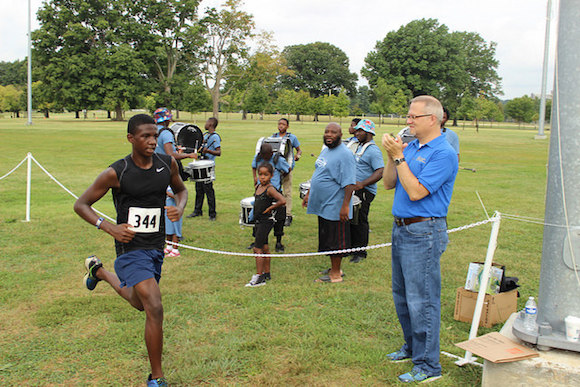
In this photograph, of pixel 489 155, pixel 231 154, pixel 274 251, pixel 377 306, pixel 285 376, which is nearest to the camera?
pixel 285 376

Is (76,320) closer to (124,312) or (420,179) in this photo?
(124,312)

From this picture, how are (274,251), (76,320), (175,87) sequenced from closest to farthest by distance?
1. (76,320)
2. (274,251)
3. (175,87)

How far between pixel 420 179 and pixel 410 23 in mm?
91360

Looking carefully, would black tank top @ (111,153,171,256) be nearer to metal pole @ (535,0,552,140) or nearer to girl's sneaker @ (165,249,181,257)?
metal pole @ (535,0,552,140)

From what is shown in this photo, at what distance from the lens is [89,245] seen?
827cm

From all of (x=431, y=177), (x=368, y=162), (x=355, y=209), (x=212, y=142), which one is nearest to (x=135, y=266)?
(x=431, y=177)

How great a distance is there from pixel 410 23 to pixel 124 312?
91028 mm

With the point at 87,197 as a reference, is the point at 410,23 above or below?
above

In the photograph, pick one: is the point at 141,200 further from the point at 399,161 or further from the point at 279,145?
the point at 279,145

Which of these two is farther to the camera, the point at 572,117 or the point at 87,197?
the point at 87,197

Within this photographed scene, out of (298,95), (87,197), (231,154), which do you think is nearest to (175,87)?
→ (298,95)

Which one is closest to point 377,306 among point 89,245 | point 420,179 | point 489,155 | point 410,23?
point 420,179

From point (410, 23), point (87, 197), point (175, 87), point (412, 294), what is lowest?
point (412, 294)

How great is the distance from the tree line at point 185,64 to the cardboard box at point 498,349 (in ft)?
207
